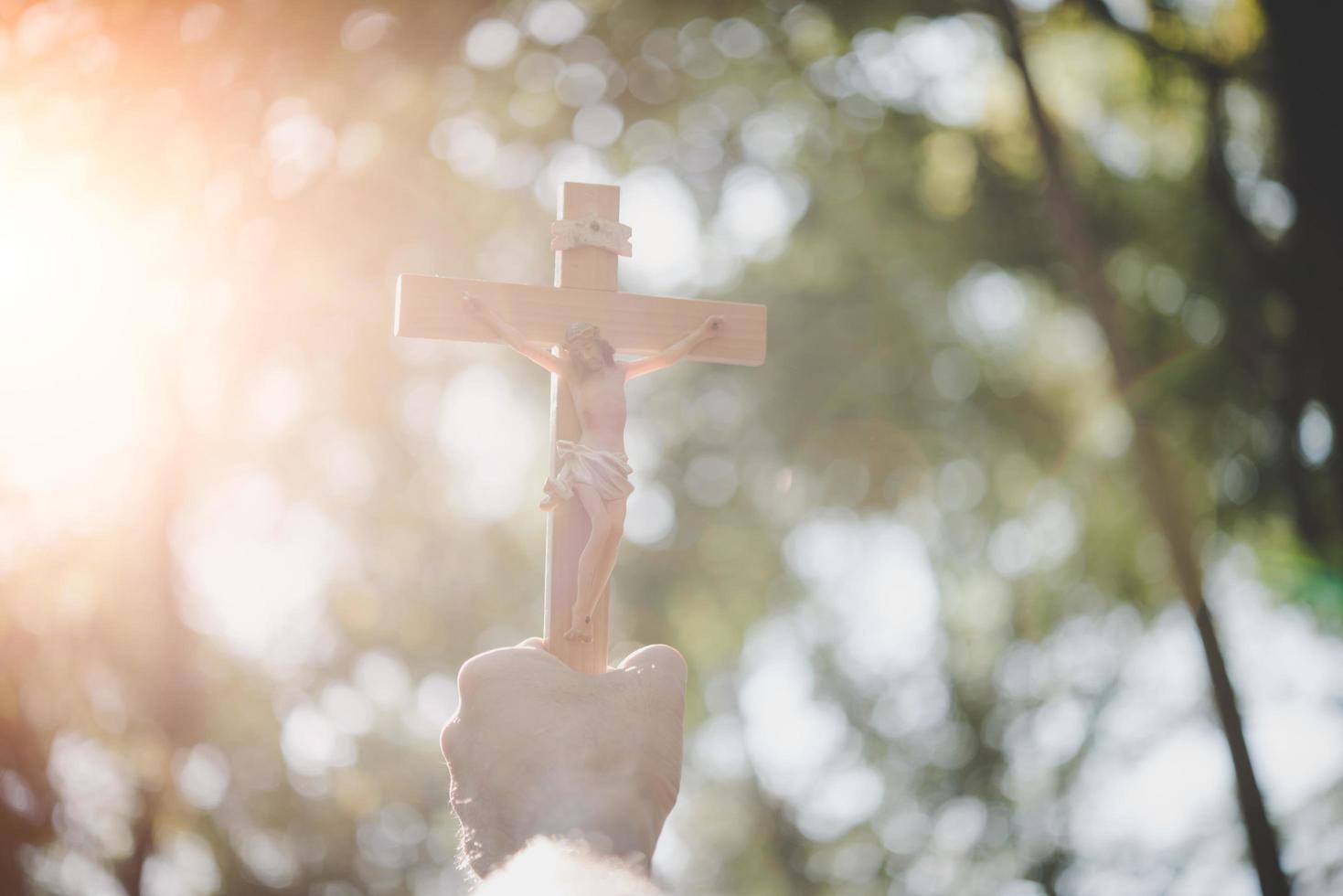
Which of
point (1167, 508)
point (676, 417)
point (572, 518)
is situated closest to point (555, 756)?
point (572, 518)

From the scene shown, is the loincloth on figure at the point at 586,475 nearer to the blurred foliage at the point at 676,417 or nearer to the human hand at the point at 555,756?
the human hand at the point at 555,756

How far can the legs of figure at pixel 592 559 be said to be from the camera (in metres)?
4.23

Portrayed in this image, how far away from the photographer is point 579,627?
4211 millimetres

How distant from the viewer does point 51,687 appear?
9414 millimetres

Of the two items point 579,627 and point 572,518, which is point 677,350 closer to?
point 572,518

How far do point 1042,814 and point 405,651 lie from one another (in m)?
5.22

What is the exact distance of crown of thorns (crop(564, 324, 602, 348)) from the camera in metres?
4.47

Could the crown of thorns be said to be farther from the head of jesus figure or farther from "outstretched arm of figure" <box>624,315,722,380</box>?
"outstretched arm of figure" <box>624,315,722,380</box>

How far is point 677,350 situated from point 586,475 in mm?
622

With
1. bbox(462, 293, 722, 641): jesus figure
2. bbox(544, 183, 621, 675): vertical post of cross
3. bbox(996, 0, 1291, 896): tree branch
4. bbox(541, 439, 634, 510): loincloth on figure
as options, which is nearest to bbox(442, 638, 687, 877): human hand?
bbox(544, 183, 621, 675): vertical post of cross

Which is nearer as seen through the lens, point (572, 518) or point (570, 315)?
point (572, 518)

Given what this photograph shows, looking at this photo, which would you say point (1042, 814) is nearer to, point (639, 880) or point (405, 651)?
point (405, 651)

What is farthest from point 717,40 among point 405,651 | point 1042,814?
point 1042,814

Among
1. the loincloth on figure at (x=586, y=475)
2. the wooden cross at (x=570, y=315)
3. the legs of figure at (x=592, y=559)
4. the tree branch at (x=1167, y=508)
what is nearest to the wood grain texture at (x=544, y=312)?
the wooden cross at (x=570, y=315)
